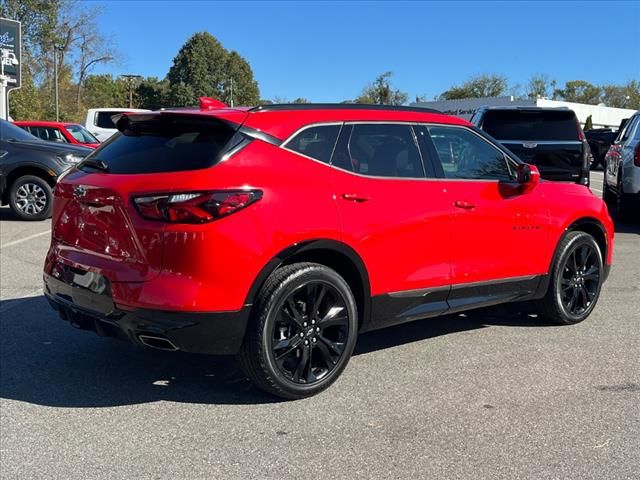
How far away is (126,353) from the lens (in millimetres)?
4750

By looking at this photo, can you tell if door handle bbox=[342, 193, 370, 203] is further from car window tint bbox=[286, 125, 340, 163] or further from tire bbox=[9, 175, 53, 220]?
tire bbox=[9, 175, 53, 220]

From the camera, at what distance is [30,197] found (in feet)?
36.4

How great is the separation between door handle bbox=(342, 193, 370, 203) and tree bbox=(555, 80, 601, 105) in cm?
10553

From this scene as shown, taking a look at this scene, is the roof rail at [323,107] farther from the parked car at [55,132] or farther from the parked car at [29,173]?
the parked car at [55,132]

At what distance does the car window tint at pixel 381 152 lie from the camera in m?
4.15

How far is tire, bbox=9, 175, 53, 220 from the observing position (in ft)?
36.2

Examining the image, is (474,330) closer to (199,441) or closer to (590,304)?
(590,304)

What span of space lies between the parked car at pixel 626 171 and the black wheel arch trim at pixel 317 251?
23.4 ft

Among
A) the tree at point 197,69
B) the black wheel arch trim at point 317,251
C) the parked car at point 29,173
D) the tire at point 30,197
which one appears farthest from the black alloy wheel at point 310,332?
the tree at point 197,69

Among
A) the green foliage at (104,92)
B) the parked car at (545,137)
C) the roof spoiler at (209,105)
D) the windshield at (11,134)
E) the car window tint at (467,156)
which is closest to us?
the roof spoiler at (209,105)

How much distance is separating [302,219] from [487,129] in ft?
23.6

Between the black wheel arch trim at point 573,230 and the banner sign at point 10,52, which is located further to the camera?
the banner sign at point 10,52

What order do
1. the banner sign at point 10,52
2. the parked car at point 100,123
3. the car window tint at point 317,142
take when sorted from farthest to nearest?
the banner sign at point 10,52, the parked car at point 100,123, the car window tint at point 317,142

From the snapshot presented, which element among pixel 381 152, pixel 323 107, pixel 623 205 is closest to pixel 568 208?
pixel 381 152
